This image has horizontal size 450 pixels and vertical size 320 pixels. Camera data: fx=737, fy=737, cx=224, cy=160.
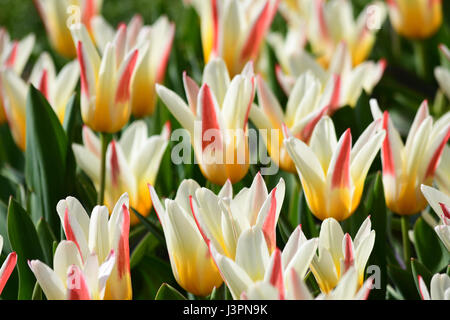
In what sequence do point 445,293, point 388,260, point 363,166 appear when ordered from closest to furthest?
1. point 445,293
2. point 363,166
3. point 388,260

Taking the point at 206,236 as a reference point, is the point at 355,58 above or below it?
above

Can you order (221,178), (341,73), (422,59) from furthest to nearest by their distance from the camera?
(422,59) → (341,73) → (221,178)

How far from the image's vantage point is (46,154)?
1037 mm

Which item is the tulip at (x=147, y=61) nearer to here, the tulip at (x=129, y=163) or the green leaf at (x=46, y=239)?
the tulip at (x=129, y=163)

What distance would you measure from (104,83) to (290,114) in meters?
0.27

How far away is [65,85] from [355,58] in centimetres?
62

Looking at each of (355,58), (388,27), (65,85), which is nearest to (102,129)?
(65,85)

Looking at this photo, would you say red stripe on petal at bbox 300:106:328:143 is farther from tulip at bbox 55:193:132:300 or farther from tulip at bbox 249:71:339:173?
tulip at bbox 55:193:132:300

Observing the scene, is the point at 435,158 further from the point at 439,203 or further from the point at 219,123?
the point at 219,123

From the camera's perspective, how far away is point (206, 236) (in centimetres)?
72

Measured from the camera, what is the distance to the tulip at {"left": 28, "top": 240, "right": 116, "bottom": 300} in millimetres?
679

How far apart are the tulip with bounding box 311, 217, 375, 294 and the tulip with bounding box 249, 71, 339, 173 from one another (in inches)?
9.3

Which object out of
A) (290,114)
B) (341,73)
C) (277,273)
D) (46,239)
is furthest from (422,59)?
(277,273)
